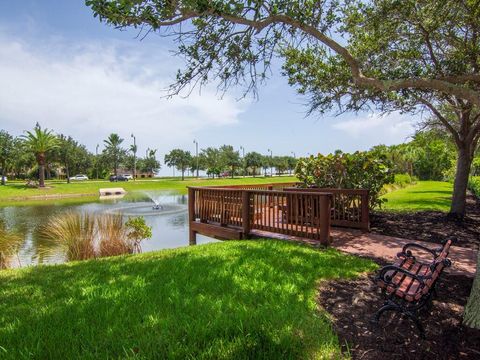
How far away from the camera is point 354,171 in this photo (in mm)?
9125

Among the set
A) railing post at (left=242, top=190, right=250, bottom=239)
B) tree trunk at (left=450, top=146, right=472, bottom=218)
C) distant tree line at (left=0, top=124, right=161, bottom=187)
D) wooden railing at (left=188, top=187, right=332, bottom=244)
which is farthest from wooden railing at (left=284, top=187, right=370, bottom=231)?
distant tree line at (left=0, top=124, right=161, bottom=187)

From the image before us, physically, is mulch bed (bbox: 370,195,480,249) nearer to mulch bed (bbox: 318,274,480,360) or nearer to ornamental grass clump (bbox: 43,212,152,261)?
mulch bed (bbox: 318,274,480,360)

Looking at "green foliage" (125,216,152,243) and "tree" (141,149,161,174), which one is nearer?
"green foliage" (125,216,152,243)

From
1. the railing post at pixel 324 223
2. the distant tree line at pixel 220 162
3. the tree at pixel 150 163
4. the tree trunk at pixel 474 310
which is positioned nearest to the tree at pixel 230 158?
the distant tree line at pixel 220 162

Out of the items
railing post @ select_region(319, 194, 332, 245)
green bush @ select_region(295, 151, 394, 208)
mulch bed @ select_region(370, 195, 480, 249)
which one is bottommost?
mulch bed @ select_region(370, 195, 480, 249)

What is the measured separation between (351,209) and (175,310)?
6370 millimetres

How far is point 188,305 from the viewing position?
3199mm

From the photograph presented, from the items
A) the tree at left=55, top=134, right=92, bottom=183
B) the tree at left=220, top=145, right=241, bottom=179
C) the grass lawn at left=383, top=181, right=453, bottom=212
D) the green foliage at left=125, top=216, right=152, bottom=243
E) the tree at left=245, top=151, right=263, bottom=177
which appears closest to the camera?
the green foliage at left=125, top=216, right=152, bottom=243

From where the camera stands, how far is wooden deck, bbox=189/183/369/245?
6609mm

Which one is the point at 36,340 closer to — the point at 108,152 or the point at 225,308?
the point at 225,308

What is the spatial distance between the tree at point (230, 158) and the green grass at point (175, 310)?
82390 mm

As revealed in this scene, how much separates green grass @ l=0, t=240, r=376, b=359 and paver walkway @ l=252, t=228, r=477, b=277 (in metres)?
0.98

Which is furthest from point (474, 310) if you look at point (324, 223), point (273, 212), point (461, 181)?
point (461, 181)

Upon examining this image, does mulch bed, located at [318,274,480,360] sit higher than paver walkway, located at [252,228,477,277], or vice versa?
mulch bed, located at [318,274,480,360]
